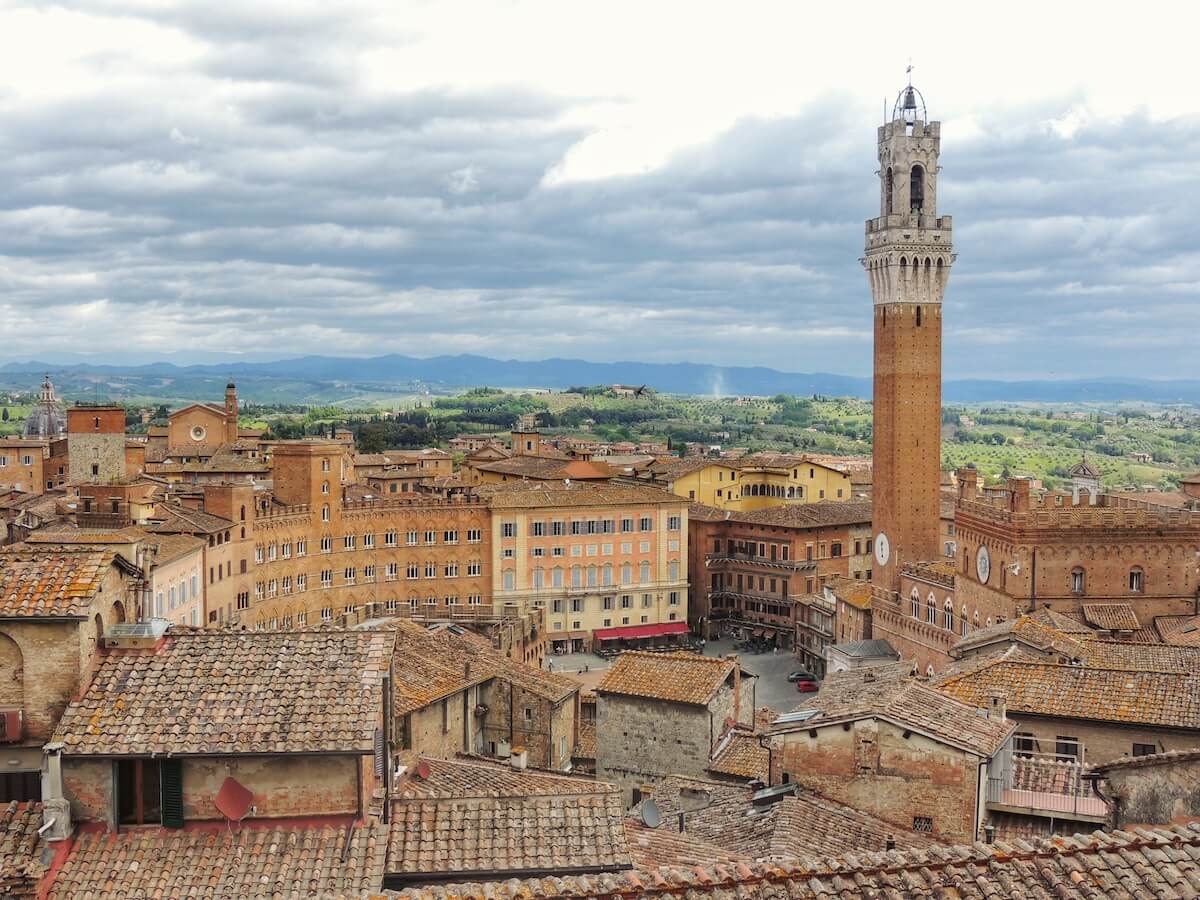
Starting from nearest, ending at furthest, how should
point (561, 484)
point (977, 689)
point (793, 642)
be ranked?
1. point (977, 689)
2. point (793, 642)
3. point (561, 484)

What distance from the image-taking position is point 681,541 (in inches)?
3600

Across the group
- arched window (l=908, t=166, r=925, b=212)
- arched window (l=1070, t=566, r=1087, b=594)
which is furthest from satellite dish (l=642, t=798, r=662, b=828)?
arched window (l=908, t=166, r=925, b=212)

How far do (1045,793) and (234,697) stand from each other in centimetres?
1382

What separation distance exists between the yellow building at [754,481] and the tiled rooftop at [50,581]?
8827 centimetres

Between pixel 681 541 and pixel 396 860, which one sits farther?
pixel 681 541

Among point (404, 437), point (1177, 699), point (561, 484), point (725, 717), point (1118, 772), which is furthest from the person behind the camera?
point (404, 437)

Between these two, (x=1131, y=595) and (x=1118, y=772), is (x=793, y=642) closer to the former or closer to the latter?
(x=1131, y=595)

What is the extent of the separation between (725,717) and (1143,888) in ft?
71.7

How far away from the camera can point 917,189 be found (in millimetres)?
79375

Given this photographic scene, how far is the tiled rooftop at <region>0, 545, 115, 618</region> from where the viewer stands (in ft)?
47.9

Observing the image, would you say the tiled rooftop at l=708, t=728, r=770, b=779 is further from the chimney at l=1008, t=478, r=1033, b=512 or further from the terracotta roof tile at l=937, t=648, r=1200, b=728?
the chimney at l=1008, t=478, r=1033, b=512

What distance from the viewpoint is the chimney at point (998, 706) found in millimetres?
23812

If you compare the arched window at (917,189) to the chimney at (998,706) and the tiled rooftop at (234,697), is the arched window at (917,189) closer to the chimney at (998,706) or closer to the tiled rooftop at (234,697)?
the chimney at (998,706)

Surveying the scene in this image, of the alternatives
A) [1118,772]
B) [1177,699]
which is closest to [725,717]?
[1177,699]
